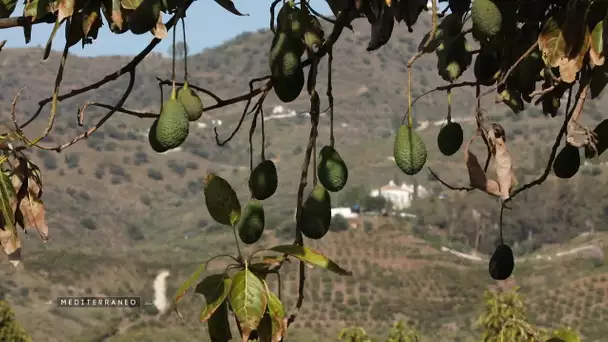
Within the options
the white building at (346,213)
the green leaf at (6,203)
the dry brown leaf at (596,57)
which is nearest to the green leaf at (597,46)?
the dry brown leaf at (596,57)

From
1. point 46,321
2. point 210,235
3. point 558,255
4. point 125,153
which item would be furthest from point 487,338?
point 125,153

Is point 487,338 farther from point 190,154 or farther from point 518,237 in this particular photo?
point 190,154

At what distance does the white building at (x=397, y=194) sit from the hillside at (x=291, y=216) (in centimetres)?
143

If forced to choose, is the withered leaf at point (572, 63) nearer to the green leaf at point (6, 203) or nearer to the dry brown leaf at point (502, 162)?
the dry brown leaf at point (502, 162)

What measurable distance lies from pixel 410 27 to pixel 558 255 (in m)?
50.8

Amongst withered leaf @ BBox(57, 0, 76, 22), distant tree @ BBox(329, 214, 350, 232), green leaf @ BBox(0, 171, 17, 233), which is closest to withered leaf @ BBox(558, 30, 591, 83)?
withered leaf @ BBox(57, 0, 76, 22)

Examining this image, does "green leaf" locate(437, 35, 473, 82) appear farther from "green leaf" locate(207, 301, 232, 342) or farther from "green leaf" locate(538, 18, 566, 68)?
"green leaf" locate(207, 301, 232, 342)

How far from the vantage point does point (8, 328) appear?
503 inches

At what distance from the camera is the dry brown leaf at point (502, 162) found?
4.23ft

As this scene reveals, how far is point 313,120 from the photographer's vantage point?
4.33ft

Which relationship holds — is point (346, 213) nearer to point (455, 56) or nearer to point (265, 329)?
point (455, 56)

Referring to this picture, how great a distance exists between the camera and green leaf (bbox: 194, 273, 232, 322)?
119cm

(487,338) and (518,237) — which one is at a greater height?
(487,338)

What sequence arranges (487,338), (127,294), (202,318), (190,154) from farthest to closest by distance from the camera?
(190,154), (127,294), (487,338), (202,318)
